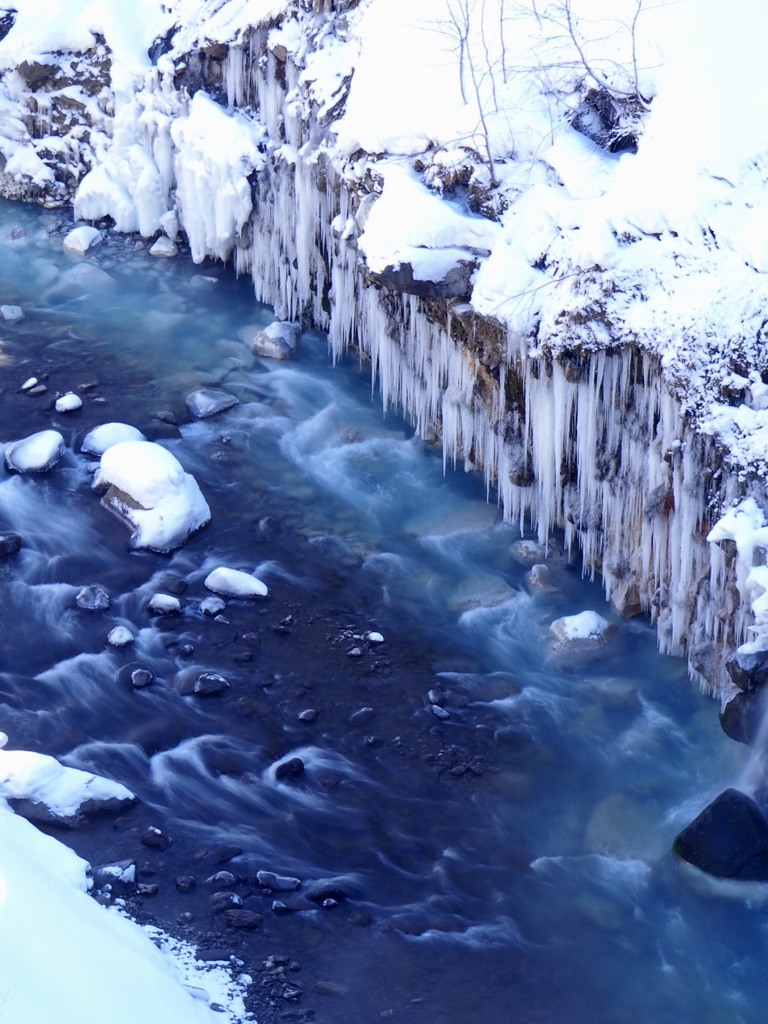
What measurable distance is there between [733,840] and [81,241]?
32.6 ft

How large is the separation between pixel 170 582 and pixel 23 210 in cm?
775

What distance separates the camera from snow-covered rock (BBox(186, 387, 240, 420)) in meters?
10.3

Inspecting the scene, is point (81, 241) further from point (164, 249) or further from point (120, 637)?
point (120, 637)

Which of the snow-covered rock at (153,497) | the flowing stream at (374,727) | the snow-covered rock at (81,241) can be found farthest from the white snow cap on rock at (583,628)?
the snow-covered rock at (81,241)

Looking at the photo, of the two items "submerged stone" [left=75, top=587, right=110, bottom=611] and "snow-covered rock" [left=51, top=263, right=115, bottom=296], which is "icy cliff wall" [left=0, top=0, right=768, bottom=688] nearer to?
"snow-covered rock" [left=51, top=263, right=115, bottom=296]

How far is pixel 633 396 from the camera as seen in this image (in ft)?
24.9

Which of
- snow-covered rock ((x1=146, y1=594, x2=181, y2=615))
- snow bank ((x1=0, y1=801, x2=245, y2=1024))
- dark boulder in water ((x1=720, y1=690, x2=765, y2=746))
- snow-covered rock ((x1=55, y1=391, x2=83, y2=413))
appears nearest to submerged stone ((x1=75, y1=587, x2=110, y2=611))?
snow-covered rock ((x1=146, y1=594, x2=181, y2=615))

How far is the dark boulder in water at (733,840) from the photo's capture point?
6.18 metres

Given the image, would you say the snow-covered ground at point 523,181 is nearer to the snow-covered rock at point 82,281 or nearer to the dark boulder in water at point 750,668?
the dark boulder in water at point 750,668

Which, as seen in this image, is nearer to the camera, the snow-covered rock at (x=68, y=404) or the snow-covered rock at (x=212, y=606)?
the snow-covered rock at (x=212, y=606)

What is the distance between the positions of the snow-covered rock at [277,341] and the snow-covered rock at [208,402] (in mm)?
859

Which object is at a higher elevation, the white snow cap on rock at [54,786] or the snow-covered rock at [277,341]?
the snow-covered rock at [277,341]

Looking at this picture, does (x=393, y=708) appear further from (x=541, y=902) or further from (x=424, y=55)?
(x=424, y=55)

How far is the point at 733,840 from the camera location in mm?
6184
